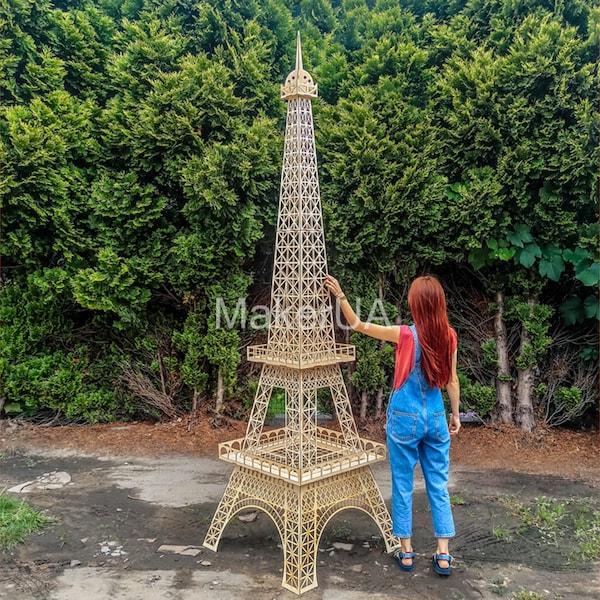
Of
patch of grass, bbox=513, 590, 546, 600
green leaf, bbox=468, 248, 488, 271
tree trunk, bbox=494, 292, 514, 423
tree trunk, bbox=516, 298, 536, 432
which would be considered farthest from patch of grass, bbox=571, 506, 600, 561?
green leaf, bbox=468, 248, 488, 271

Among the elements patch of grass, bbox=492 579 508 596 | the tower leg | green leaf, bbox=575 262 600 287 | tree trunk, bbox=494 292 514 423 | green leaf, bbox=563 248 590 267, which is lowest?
patch of grass, bbox=492 579 508 596

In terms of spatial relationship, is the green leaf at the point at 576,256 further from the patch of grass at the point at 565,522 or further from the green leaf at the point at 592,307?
the patch of grass at the point at 565,522

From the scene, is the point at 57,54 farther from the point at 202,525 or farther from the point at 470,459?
the point at 470,459

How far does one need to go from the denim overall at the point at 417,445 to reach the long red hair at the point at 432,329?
0.22 ft

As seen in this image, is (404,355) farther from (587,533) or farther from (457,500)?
(587,533)

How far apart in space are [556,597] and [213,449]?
16.1ft

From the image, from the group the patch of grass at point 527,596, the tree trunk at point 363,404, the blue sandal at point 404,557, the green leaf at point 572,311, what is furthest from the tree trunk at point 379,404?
the patch of grass at point 527,596

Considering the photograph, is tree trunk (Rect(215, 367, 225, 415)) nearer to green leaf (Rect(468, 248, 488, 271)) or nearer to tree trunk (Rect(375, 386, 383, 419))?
tree trunk (Rect(375, 386, 383, 419))

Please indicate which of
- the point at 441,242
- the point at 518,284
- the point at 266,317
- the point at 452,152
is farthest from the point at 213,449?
the point at 452,152

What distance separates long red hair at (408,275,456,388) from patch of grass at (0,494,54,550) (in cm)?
409

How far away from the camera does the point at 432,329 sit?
3861 millimetres

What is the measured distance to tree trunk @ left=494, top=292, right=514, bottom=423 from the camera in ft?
24.0

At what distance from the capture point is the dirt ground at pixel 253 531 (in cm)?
385

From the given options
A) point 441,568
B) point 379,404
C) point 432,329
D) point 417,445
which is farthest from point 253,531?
point 379,404
